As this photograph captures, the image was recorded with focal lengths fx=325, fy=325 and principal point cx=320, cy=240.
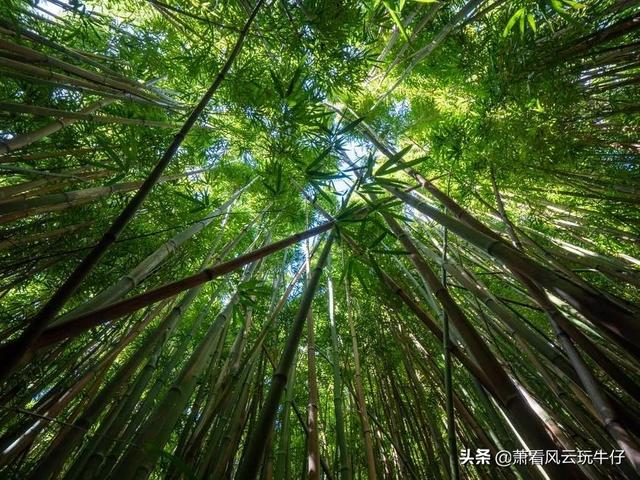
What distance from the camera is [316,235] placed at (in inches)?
56.6

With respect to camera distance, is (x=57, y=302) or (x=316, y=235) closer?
(x=57, y=302)

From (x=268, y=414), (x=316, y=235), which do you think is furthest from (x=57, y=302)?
(x=316, y=235)

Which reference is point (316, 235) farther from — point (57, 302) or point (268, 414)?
point (57, 302)

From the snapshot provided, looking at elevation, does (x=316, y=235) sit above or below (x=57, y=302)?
above

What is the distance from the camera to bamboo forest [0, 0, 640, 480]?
1.11 m

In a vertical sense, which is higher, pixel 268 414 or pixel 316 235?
pixel 316 235

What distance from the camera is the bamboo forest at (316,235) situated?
3.63ft

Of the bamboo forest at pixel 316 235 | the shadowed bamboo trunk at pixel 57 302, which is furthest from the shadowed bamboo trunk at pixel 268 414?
the shadowed bamboo trunk at pixel 57 302

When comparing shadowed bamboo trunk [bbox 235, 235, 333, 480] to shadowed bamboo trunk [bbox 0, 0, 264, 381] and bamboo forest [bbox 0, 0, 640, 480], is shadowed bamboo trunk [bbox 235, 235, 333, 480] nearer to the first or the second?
bamboo forest [bbox 0, 0, 640, 480]

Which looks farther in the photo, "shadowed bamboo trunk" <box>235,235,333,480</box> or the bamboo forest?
the bamboo forest

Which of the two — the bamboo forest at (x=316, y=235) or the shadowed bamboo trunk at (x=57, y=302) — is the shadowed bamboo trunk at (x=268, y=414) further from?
the shadowed bamboo trunk at (x=57, y=302)

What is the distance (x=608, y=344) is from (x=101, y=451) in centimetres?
254

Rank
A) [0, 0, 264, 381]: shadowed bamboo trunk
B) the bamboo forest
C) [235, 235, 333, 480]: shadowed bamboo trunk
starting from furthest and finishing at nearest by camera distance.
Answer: the bamboo forest
[235, 235, 333, 480]: shadowed bamboo trunk
[0, 0, 264, 381]: shadowed bamboo trunk

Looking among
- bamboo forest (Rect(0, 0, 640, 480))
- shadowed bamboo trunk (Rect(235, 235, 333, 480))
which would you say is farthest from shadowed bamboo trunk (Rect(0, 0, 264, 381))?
shadowed bamboo trunk (Rect(235, 235, 333, 480))
